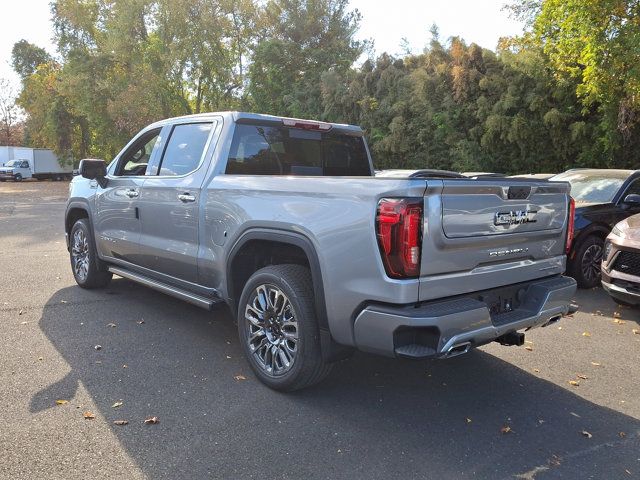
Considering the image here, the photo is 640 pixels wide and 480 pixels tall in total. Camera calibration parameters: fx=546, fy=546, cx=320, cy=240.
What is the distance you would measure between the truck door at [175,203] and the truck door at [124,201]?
0.17 metres

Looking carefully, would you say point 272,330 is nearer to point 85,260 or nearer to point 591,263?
point 85,260

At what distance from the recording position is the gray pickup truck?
3084 mm

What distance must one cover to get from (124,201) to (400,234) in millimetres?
3589

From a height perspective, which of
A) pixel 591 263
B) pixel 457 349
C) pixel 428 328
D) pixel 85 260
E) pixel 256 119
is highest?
pixel 256 119

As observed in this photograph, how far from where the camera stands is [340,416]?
11.7 feet

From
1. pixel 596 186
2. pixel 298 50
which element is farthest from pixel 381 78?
pixel 596 186

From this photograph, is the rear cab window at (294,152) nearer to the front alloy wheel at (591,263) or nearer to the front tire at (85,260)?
the front tire at (85,260)

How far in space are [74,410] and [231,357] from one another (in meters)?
1.34

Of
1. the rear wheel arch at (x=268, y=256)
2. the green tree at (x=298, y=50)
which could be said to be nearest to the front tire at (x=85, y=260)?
the rear wheel arch at (x=268, y=256)

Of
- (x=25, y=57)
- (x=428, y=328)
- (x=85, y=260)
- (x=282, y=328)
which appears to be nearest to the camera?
(x=428, y=328)

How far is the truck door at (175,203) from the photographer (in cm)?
464

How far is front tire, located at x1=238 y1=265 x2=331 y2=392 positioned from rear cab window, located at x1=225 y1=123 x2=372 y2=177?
1.20m

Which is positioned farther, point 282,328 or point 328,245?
point 282,328

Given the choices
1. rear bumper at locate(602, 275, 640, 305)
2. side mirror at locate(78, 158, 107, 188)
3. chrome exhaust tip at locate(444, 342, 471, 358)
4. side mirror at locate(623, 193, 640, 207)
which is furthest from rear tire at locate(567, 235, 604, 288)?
side mirror at locate(78, 158, 107, 188)
